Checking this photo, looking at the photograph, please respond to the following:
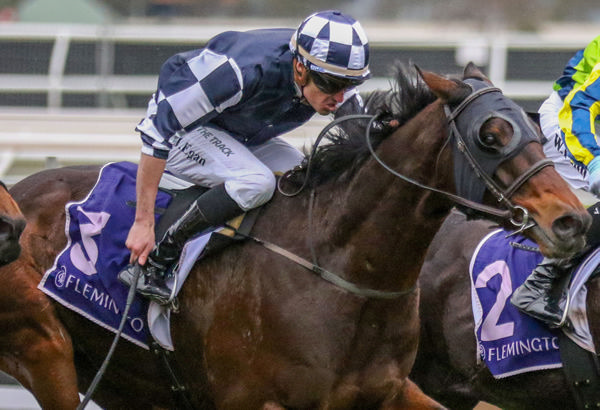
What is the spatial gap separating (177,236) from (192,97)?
515 millimetres

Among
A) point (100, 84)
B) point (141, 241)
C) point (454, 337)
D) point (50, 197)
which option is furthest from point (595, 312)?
point (100, 84)

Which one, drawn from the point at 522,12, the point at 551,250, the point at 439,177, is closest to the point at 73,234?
the point at 439,177

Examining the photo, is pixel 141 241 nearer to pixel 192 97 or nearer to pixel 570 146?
pixel 192 97

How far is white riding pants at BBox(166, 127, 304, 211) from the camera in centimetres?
401

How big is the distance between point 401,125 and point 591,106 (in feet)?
3.24

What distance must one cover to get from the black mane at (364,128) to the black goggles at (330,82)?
0.13 metres

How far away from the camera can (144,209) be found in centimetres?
411

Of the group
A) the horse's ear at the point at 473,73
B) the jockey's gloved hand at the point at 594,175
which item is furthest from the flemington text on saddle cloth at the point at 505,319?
the horse's ear at the point at 473,73

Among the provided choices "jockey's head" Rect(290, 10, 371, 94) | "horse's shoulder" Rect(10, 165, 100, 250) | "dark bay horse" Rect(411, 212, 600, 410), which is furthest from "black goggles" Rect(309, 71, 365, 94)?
"dark bay horse" Rect(411, 212, 600, 410)

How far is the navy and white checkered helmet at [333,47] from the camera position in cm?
379

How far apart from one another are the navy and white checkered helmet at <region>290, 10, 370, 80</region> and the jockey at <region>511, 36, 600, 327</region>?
100 centimetres

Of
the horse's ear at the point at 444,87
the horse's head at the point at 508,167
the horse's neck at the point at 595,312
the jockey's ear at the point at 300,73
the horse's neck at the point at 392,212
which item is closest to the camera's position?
the horse's head at the point at 508,167

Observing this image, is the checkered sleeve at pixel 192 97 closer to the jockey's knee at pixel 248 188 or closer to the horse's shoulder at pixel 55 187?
the jockey's knee at pixel 248 188

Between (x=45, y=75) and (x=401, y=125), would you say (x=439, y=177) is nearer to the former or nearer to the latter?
(x=401, y=125)
